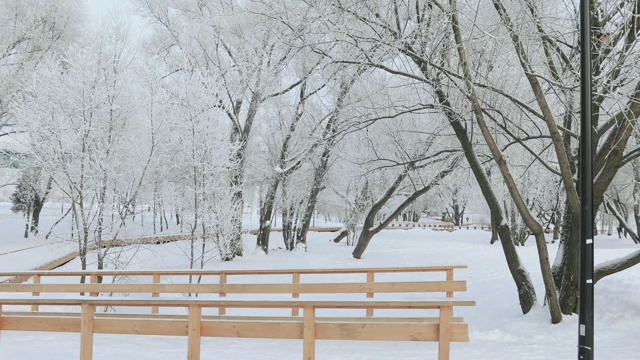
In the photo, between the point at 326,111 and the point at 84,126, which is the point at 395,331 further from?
the point at 326,111

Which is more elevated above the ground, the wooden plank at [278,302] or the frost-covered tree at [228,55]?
the frost-covered tree at [228,55]

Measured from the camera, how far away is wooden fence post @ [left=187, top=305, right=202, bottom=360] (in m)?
5.32

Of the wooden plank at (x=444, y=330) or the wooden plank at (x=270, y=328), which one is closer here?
the wooden plank at (x=444, y=330)

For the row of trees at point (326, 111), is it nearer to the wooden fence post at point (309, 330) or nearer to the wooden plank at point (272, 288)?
the wooden plank at point (272, 288)

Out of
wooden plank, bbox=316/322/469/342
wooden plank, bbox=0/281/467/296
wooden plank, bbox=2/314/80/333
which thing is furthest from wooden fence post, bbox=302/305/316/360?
wooden plank, bbox=0/281/467/296

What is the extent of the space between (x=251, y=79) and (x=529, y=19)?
515 inches

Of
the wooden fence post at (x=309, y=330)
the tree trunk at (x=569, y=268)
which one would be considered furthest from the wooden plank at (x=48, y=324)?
the tree trunk at (x=569, y=268)

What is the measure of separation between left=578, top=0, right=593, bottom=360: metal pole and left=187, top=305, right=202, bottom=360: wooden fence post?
355 cm

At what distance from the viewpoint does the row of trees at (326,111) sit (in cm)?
879

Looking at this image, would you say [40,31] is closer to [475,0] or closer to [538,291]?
[475,0]

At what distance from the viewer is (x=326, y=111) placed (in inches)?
885

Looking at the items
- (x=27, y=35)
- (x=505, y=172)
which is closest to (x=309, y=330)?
(x=505, y=172)

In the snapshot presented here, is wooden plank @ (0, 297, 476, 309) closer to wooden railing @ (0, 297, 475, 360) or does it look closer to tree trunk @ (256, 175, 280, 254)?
wooden railing @ (0, 297, 475, 360)

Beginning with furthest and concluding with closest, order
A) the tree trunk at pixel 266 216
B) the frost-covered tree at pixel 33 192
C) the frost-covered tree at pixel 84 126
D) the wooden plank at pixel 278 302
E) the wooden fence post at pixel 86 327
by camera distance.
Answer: the frost-covered tree at pixel 33 192 → the tree trunk at pixel 266 216 → the frost-covered tree at pixel 84 126 → the wooden fence post at pixel 86 327 → the wooden plank at pixel 278 302
